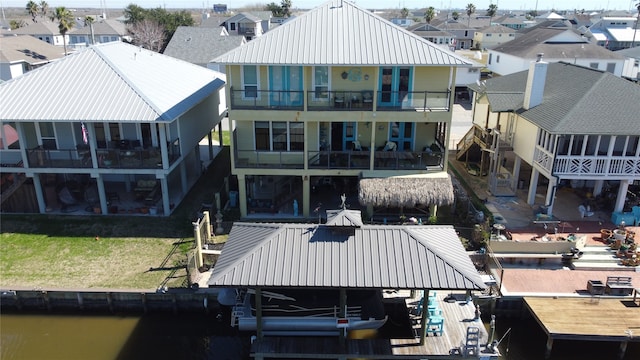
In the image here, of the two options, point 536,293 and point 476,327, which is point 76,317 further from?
point 536,293

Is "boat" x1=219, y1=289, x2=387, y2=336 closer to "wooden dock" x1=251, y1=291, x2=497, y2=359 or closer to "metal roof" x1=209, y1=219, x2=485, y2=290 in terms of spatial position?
"wooden dock" x1=251, y1=291, x2=497, y2=359

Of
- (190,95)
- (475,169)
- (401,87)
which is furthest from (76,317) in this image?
(475,169)

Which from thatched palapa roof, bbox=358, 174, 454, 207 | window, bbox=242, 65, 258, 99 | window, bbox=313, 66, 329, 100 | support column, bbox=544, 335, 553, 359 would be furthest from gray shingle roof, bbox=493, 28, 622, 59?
support column, bbox=544, 335, 553, 359

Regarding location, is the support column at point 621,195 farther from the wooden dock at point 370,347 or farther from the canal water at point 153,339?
the wooden dock at point 370,347

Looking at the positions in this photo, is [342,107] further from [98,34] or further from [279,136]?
[98,34]

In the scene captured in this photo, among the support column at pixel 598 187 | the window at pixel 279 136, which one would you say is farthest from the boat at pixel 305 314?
the support column at pixel 598 187

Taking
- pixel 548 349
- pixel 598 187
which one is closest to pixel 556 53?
pixel 598 187

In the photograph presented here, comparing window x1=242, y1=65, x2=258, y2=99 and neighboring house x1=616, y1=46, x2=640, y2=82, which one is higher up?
window x1=242, y1=65, x2=258, y2=99
